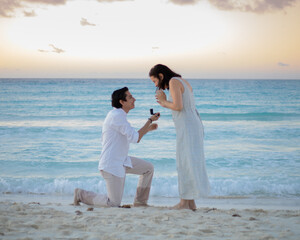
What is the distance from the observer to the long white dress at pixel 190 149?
3979 millimetres

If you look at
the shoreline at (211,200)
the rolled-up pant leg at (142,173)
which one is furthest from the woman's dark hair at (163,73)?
the shoreline at (211,200)

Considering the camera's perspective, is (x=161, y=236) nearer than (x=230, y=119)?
Yes

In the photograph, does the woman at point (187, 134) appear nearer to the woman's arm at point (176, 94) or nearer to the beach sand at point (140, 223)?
the woman's arm at point (176, 94)

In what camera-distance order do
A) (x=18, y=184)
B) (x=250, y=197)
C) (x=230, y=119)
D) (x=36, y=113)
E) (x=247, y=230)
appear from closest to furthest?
(x=247, y=230) < (x=250, y=197) < (x=18, y=184) < (x=230, y=119) < (x=36, y=113)

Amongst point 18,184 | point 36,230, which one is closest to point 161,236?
point 36,230

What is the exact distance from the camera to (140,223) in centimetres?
A: 332

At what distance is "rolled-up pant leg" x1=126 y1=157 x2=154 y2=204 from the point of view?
4.29 metres

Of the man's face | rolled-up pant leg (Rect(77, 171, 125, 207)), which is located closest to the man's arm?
the man's face

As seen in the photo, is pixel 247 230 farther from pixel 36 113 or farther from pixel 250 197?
pixel 36 113

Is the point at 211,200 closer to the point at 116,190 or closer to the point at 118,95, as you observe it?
the point at 116,190

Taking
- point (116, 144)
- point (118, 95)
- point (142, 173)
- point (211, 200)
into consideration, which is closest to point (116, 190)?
point (142, 173)

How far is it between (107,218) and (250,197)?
318 centimetres

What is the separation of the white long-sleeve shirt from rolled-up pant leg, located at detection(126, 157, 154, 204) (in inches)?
7.7

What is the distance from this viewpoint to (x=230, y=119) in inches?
701
